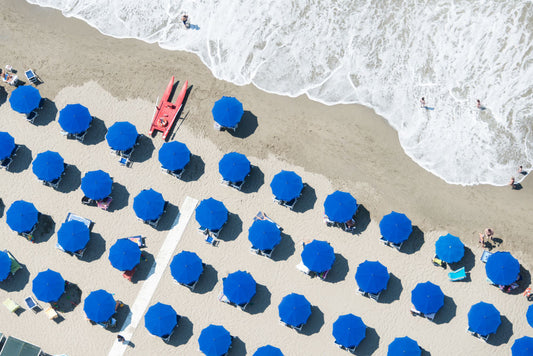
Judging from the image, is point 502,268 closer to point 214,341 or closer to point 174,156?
point 214,341

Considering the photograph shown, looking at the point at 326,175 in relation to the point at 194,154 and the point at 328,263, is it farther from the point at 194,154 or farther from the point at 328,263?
the point at 194,154

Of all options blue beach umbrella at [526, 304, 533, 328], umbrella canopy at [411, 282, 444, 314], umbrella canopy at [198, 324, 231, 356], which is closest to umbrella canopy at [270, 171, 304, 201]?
umbrella canopy at [198, 324, 231, 356]

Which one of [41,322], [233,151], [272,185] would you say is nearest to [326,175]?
[272,185]

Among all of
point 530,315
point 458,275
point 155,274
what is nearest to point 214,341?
point 155,274

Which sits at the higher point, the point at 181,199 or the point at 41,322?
the point at 181,199

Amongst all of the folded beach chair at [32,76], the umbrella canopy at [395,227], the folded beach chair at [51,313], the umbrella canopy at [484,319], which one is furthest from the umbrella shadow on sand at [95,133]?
the umbrella canopy at [484,319]
